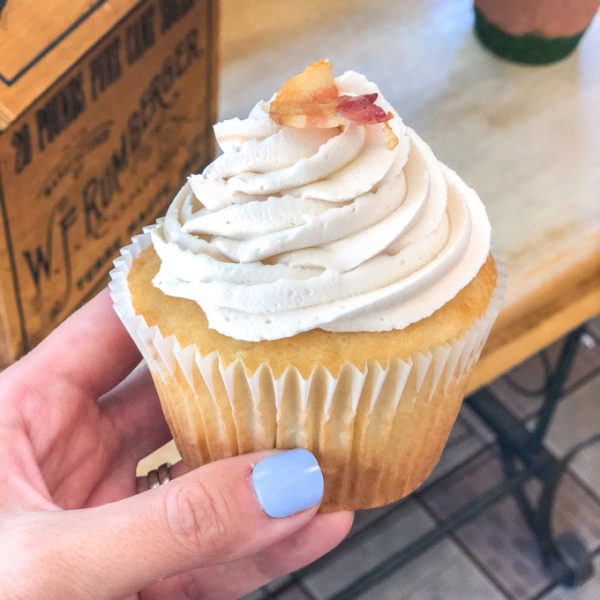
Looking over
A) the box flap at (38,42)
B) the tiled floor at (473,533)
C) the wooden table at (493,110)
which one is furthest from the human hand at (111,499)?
the tiled floor at (473,533)

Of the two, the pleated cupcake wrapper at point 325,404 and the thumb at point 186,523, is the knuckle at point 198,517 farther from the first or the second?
the pleated cupcake wrapper at point 325,404

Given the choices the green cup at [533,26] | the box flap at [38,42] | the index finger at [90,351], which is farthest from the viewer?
the green cup at [533,26]

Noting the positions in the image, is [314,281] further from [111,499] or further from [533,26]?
[533,26]

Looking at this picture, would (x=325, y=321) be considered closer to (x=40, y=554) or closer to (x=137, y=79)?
(x=40, y=554)

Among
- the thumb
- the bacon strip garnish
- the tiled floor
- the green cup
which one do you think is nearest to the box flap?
the bacon strip garnish

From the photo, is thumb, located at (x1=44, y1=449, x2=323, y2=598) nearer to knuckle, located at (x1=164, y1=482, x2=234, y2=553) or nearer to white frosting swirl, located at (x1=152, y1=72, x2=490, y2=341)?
knuckle, located at (x1=164, y1=482, x2=234, y2=553)

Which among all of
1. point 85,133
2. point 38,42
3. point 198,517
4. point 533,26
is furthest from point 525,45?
point 198,517

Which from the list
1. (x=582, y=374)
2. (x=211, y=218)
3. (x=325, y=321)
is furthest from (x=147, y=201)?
(x=582, y=374)
